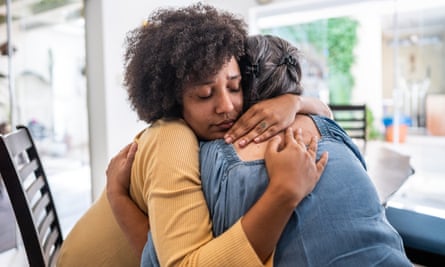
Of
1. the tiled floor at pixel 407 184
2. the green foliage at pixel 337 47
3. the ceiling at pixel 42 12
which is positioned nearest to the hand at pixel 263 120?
the tiled floor at pixel 407 184

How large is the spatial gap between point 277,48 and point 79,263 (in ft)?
2.59

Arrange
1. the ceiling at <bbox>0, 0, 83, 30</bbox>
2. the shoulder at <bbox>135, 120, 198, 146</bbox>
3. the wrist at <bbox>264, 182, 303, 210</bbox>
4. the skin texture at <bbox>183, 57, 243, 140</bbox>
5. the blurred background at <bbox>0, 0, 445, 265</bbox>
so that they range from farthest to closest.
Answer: the ceiling at <bbox>0, 0, 83, 30</bbox> → the blurred background at <bbox>0, 0, 445, 265</bbox> → the skin texture at <bbox>183, 57, 243, 140</bbox> → the shoulder at <bbox>135, 120, 198, 146</bbox> → the wrist at <bbox>264, 182, 303, 210</bbox>

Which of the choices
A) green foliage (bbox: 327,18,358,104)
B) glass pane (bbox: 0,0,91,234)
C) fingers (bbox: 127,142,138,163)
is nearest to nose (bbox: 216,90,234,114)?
fingers (bbox: 127,142,138,163)

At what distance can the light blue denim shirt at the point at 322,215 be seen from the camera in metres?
0.66

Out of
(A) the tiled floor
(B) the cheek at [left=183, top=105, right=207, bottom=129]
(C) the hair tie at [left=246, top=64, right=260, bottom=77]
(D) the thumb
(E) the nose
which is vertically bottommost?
(A) the tiled floor

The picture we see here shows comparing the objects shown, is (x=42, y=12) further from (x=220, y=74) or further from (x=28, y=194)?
(x=220, y=74)

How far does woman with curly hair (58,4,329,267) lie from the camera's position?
64 cm

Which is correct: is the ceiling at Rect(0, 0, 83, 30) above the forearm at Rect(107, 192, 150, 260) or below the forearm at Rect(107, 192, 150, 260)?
above

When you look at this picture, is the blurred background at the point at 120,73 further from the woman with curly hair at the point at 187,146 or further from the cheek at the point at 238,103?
the cheek at the point at 238,103

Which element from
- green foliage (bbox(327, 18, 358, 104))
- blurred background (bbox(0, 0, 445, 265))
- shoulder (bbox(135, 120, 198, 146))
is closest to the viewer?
shoulder (bbox(135, 120, 198, 146))

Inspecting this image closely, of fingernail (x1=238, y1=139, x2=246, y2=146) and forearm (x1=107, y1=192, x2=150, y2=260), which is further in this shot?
forearm (x1=107, y1=192, x2=150, y2=260)

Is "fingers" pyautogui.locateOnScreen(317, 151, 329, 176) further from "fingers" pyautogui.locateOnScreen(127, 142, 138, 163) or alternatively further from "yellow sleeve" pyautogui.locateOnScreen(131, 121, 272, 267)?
"fingers" pyautogui.locateOnScreen(127, 142, 138, 163)

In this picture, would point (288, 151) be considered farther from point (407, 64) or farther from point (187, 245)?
point (407, 64)

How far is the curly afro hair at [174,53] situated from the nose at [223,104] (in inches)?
2.6
